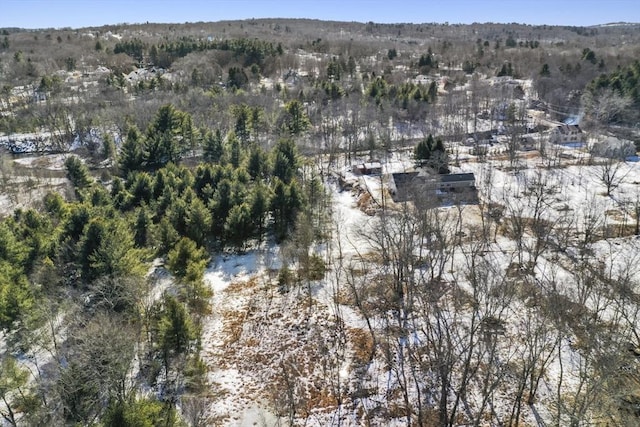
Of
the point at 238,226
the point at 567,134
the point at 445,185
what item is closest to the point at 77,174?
the point at 238,226

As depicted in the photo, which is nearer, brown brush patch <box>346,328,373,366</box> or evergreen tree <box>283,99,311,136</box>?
brown brush patch <box>346,328,373,366</box>

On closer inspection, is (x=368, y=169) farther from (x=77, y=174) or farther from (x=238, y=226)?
(x=77, y=174)

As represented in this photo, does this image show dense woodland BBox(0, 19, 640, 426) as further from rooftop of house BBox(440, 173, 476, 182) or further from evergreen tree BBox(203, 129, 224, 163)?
rooftop of house BBox(440, 173, 476, 182)

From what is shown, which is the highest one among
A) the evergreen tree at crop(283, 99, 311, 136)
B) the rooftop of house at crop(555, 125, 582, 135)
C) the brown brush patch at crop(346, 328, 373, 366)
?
the evergreen tree at crop(283, 99, 311, 136)

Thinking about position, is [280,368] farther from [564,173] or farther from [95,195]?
[564,173]

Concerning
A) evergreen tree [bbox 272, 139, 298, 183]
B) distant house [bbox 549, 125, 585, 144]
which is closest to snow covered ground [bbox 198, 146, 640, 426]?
evergreen tree [bbox 272, 139, 298, 183]

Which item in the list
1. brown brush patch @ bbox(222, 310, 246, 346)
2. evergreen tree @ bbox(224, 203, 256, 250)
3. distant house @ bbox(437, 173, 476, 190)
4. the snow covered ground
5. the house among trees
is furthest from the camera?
distant house @ bbox(437, 173, 476, 190)

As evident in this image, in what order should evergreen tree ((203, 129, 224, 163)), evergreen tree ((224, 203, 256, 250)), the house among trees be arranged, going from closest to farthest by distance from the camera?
evergreen tree ((224, 203, 256, 250))
the house among trees
evergreen tree ((203, 129, 224, 163))

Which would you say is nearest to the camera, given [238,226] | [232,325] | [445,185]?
Result: [232,325]

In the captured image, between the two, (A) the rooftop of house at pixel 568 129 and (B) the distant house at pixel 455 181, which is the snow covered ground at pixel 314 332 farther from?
(A) the rooftop of house at pixel 568 129
